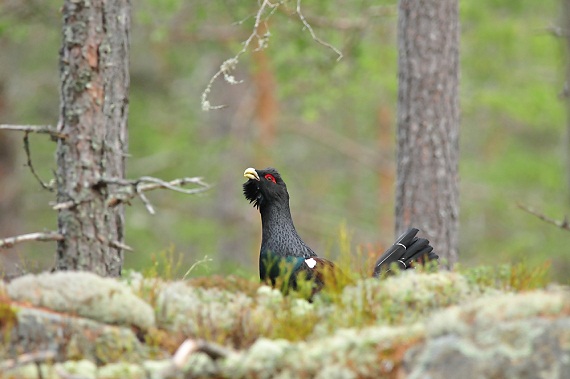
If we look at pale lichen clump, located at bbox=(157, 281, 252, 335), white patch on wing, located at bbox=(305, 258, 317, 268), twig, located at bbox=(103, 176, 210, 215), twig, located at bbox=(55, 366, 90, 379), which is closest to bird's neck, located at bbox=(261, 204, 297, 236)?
white patch on wing, located at bbox=(305, 258, 317, 268)

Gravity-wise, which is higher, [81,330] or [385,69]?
[385,69]

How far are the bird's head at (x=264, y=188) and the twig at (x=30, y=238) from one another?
1991 mm

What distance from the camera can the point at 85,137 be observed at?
5.93m

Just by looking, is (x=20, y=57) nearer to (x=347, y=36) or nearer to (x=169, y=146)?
(x=169, y=146)

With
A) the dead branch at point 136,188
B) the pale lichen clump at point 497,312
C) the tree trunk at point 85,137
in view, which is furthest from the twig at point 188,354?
the tree trunk at point 85,137

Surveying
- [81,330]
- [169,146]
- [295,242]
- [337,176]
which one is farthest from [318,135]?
[81,330]

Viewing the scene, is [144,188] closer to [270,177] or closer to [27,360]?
[270,177]

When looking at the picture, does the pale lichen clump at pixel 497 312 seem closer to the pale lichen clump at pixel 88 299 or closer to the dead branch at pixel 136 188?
the pale lichen clump at pixel 88 299

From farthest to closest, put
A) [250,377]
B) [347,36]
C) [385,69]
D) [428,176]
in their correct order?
[385,69] → [347,36] → [428,176] → [250,377]

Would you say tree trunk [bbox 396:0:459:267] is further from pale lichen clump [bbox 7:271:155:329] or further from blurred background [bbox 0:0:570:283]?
blurred background [bbox 0:0:570:283]

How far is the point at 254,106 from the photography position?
17656 millimetres

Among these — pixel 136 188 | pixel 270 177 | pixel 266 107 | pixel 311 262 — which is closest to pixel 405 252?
pixel 311 262

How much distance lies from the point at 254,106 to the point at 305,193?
16.8 feet

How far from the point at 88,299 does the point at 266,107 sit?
12.8 m
